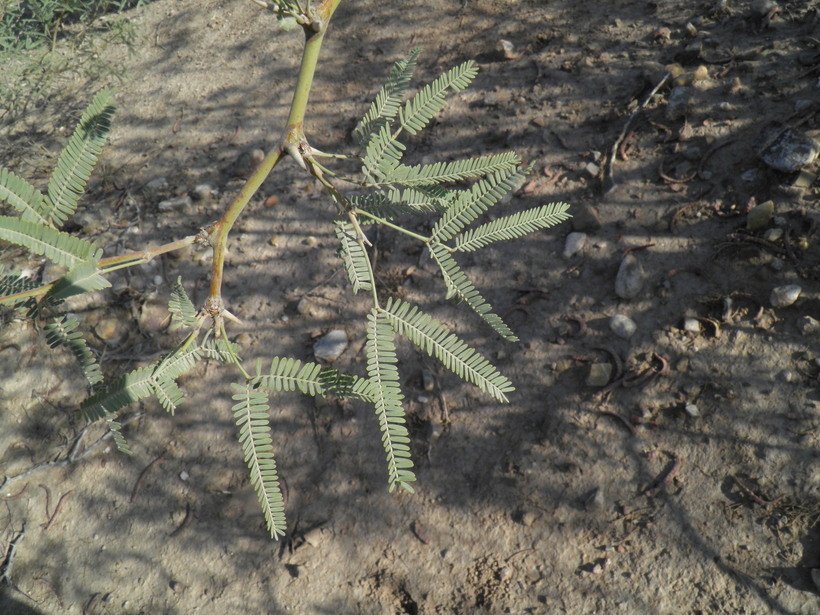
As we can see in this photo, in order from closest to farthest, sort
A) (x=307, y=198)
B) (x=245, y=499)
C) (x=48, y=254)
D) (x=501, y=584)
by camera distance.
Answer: (x=48, y=254) → (x=501, y=584) → (x=245, y=499) → (x=307, y=198)

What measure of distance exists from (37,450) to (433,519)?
2.34m

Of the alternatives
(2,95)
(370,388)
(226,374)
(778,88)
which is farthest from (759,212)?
(2,95)

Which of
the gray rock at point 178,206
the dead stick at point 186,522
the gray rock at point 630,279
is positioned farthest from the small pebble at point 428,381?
the gray rock at point 178,206

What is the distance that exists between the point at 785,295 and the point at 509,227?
1.77 metres

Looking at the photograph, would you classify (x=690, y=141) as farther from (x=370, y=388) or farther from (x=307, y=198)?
(x=370, y=388)

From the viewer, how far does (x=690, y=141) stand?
3242 millimetres

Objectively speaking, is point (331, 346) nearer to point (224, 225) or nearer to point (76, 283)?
point (224, 225)

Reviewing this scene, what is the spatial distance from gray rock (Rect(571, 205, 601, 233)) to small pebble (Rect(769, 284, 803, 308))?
90 cm

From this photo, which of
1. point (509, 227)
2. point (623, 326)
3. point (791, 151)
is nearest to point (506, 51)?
point (791, 151)

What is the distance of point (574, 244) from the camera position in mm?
3168

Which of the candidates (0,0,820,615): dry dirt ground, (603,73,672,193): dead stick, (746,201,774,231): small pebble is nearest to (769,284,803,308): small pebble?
(0,0,820,615): dry dirt ground

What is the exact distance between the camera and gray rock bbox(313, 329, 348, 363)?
10.5 ft

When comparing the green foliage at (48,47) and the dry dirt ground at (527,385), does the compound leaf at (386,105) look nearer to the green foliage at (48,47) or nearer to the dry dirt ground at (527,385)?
the dry dirt ground at (527,385)

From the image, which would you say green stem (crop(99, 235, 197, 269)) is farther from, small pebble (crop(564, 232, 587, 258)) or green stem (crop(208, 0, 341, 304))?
small pebble (crop(564, 232, 587, 258))
